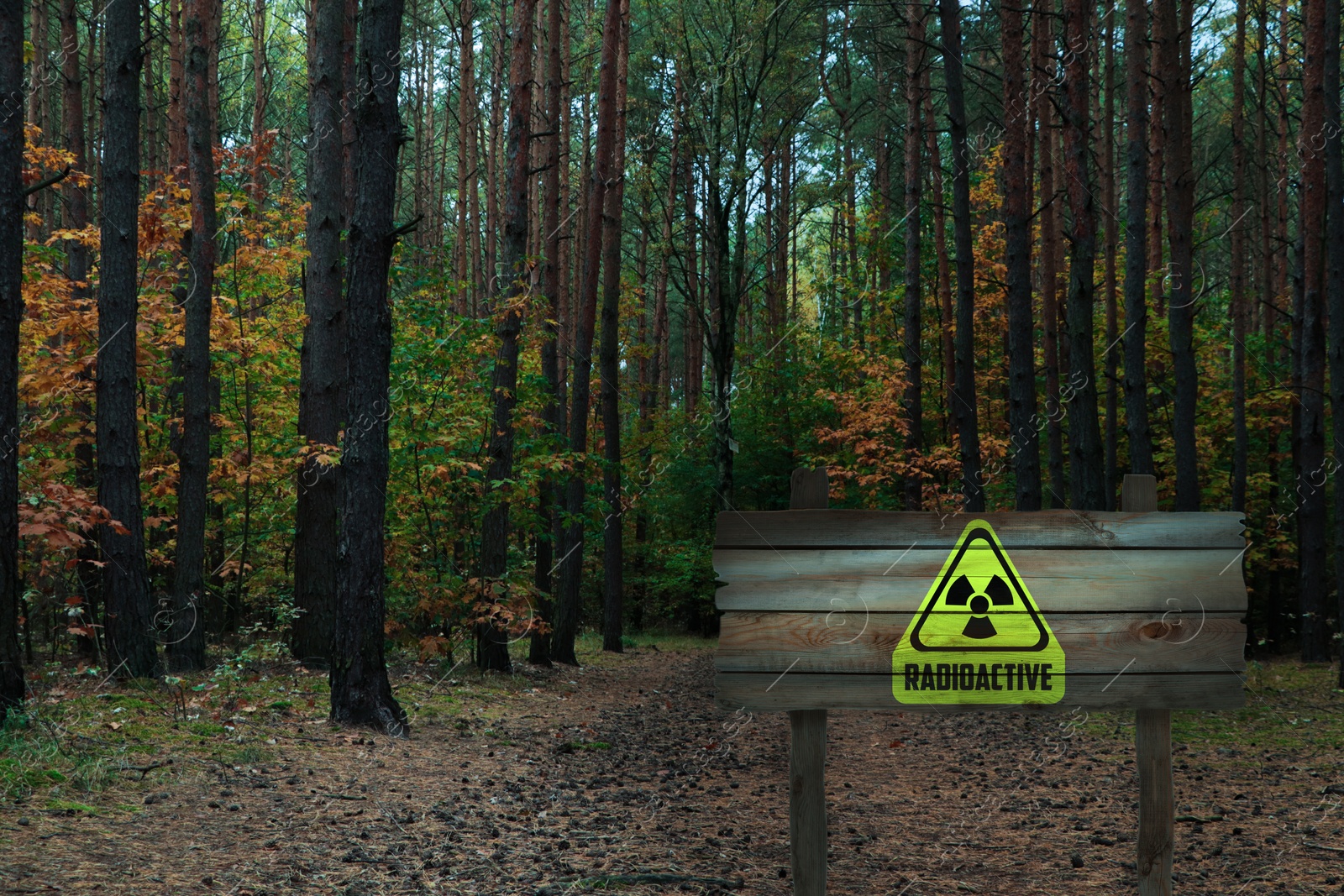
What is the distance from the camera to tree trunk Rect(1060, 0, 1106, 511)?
12.0m

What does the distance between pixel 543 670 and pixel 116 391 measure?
7.34 meters

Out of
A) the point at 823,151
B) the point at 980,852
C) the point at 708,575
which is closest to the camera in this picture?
the point at 980,852

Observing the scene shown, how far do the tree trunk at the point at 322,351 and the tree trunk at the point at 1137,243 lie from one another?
29.9 ft

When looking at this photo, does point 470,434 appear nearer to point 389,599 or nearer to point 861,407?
point 389,599

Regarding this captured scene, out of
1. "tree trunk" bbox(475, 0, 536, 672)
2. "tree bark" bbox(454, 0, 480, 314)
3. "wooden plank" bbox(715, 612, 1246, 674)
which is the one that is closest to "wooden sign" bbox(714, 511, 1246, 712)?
"wooden plank" bbox(715, 612, 1246, 674)

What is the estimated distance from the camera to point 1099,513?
14.3 ft

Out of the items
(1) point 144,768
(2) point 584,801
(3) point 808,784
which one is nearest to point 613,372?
(2) point 584,801

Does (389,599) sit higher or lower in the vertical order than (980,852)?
higher

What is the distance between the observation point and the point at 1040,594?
4273 millimetres

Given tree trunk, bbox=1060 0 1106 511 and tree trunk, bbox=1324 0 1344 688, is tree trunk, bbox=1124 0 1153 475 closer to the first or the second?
tree trunk, bbox=1060 0 1106 511

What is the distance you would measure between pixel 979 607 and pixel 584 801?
3598 mm

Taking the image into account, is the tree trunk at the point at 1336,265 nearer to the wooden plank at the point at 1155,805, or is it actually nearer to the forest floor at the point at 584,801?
the forest floor at the point at 584,801

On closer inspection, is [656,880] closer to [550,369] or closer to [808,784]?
[808,784]

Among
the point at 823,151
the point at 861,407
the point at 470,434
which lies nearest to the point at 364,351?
the point at 470,434
